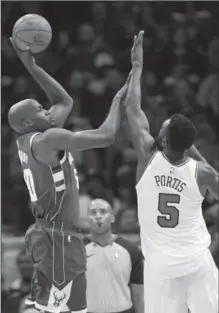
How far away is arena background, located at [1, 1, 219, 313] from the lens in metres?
8.38

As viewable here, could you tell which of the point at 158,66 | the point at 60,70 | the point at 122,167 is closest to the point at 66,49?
the point at 60,70

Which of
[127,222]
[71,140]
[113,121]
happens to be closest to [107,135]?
[113,121]

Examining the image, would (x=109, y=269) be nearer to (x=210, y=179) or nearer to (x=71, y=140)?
(x=210, y=179)

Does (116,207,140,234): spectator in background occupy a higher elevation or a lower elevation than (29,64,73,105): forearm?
lower

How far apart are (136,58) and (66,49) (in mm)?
4543

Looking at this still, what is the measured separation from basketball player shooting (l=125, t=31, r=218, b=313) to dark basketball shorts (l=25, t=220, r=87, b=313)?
50cm

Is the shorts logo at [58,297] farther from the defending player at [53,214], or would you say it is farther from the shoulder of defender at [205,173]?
the shoulder of defender at [205,173]

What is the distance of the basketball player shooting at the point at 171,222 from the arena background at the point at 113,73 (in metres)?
3.00

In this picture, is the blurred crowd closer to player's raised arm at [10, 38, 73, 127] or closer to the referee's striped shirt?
the referee's striped shirt

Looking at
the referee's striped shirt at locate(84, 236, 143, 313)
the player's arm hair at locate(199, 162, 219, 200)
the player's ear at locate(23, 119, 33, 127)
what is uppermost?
the player's ear at locate(23, 119, 33, 127)

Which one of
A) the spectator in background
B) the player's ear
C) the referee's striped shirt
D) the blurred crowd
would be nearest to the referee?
the referee's striped shirt

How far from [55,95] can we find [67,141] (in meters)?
0.66

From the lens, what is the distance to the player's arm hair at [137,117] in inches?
197

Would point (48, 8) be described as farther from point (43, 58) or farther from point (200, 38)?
point (200, 38)
